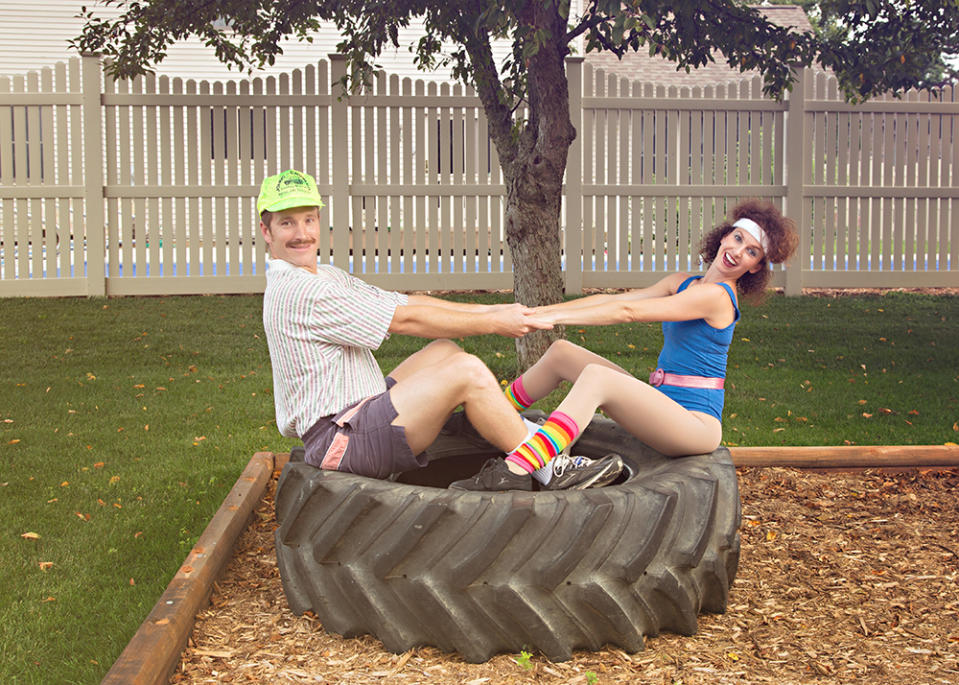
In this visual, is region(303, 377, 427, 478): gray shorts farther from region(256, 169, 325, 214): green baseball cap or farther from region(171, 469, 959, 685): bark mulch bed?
region(256, 169, 325, 214): green baseball cap

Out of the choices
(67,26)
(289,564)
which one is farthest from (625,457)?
(67,26)

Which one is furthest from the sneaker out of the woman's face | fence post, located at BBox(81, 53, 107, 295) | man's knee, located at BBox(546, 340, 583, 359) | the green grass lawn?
fence post, located at BBox(81, 53, 107, 295)

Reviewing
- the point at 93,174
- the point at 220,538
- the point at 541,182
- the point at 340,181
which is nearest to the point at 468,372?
the point at 220,538

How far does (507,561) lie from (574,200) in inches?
328

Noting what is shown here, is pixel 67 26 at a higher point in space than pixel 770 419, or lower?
higher

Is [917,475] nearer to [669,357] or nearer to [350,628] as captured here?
[669,357]

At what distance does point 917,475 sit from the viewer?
4734mm

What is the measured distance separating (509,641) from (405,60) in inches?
670

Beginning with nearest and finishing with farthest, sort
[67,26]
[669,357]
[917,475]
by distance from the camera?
[669,357] < [917,475] < [67,26]

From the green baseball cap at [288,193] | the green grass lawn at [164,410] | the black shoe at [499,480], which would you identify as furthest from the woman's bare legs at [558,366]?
the green grass lawn at [164,410]

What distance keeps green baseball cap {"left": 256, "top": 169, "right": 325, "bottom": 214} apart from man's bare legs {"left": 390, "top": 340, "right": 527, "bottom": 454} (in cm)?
73

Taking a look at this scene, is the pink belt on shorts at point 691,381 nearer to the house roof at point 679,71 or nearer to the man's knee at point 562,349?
the man's knee at point 562,349

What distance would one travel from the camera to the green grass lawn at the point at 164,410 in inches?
136

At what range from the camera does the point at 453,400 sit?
10.7 ft
